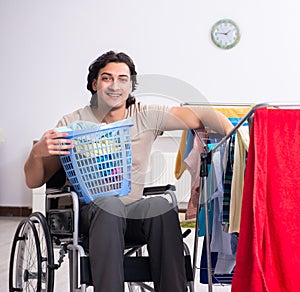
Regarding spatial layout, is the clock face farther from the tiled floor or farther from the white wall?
the tiled floor

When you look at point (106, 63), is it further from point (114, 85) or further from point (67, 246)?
point (67, 246)

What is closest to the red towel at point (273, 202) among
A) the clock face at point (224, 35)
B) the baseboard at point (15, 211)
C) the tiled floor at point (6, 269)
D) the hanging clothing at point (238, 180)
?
the hanging clothing at point (238, 180)

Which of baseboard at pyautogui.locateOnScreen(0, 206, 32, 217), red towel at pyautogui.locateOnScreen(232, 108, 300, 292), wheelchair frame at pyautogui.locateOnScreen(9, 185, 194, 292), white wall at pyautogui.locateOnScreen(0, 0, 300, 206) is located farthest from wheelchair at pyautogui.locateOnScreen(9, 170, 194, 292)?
baseboard at pyautogui.locateOnScreen(0, 206, 32, 217)

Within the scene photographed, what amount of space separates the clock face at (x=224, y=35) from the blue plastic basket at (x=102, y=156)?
386 centimetres

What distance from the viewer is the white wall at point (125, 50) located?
18.7 ft

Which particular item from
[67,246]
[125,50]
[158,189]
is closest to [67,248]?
[67,246]

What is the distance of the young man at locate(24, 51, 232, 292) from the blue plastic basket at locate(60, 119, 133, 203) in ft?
0.15

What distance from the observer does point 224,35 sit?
575 cm

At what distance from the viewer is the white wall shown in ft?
18.7

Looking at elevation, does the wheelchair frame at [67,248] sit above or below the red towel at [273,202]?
below

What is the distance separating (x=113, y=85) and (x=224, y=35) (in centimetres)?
358

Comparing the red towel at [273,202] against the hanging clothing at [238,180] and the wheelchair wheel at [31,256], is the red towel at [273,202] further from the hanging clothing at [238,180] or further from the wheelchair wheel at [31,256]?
the wheelchair wheel at [31,256]

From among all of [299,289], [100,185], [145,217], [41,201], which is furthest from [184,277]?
[41,201]

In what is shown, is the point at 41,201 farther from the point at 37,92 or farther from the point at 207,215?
the point at 207,215
